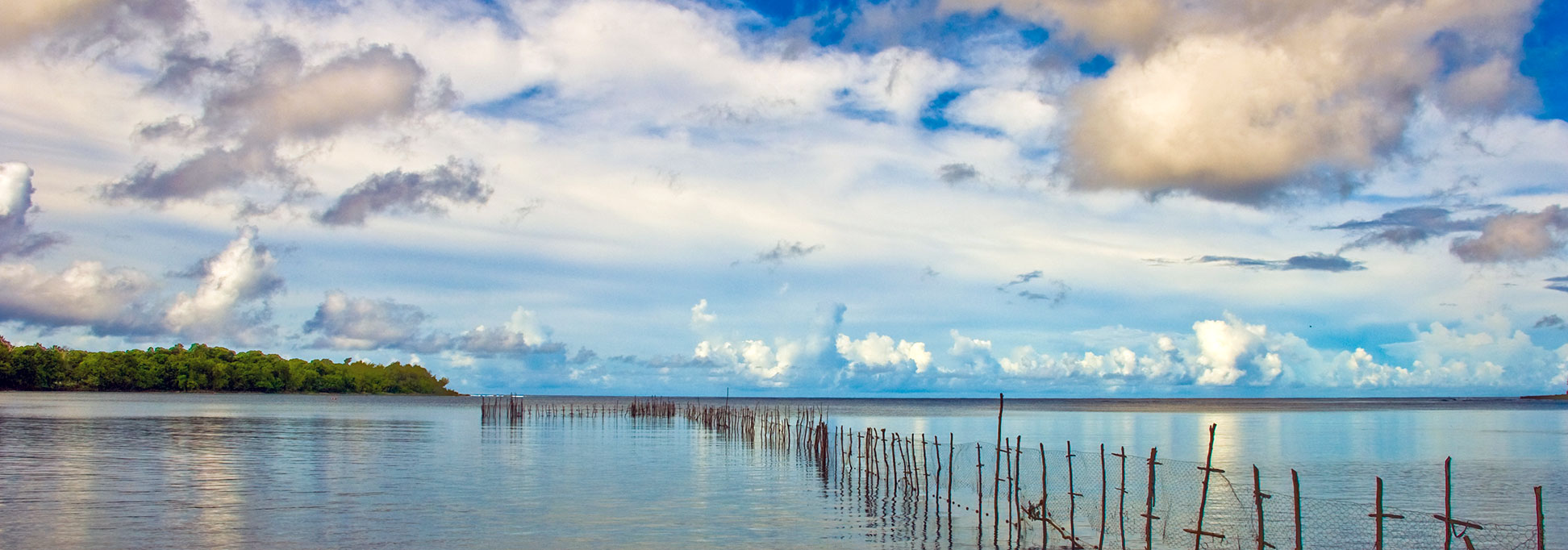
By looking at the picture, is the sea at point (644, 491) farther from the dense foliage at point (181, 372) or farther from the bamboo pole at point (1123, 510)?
the dense foliage at point (181, 372)

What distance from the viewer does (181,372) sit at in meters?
139

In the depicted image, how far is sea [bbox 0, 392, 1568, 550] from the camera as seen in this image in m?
19.8

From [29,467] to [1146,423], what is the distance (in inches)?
2596

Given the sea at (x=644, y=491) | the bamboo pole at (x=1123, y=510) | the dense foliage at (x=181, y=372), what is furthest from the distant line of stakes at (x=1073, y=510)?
the dense foliage at (x=181, y=372)

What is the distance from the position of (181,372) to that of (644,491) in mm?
134988

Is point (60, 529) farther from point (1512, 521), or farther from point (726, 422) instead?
point (726, 422)

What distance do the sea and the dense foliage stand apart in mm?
93912

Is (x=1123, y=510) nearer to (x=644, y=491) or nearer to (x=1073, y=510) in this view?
(x=1073, y=510)

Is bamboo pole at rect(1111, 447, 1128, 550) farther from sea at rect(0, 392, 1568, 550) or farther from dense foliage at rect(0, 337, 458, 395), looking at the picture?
dense foliage at rect(0, 337, 458, 395)

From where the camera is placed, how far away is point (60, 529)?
746 inches

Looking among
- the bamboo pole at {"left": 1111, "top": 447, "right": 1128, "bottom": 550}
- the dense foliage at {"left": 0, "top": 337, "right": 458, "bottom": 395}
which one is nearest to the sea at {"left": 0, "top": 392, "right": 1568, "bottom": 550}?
the bamboo pole at {"left": 1111, "top": 447, "right": 1128, "bottom": 550}

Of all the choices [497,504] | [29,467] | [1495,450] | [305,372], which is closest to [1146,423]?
[1495,450]

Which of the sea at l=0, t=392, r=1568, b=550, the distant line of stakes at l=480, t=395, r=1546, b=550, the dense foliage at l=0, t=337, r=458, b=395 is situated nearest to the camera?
the distant line of stakes at l=480, t=395, r=1546, b=550

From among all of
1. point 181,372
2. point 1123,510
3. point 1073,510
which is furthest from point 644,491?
point 181,372
